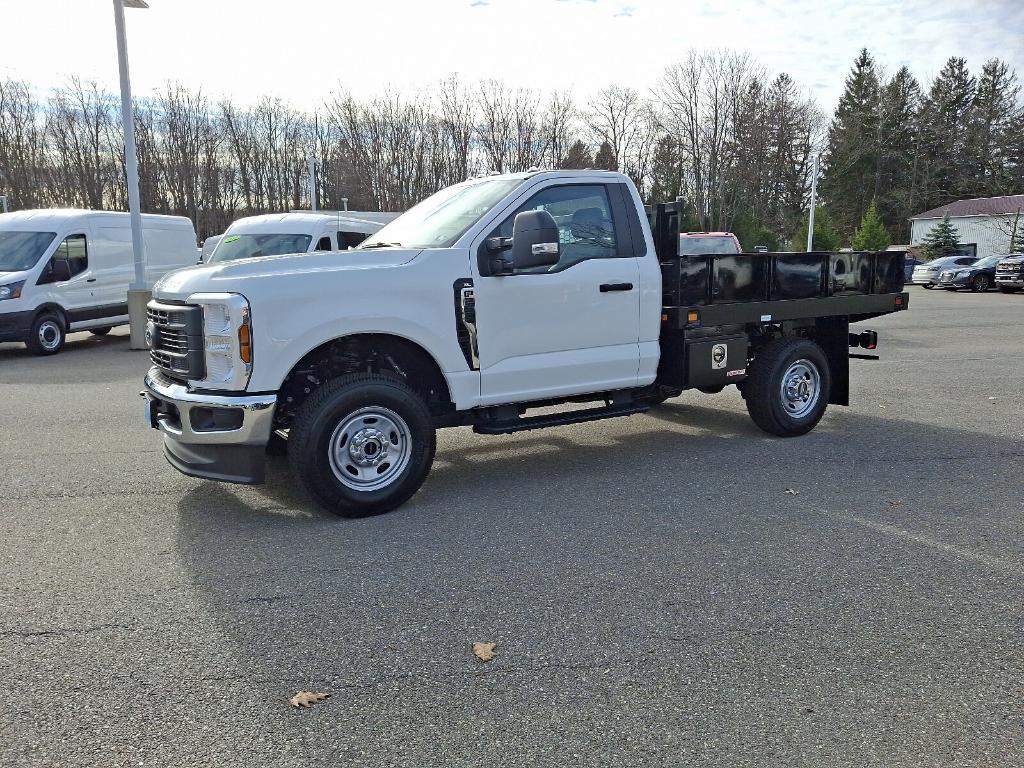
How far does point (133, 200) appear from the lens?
15336mm

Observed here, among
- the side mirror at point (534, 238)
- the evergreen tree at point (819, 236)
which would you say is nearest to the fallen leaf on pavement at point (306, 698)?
the side mirror at point (534, 238)

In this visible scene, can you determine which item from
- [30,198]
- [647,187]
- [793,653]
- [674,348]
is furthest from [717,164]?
[793,653]

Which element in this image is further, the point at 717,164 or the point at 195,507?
the point at 717,164

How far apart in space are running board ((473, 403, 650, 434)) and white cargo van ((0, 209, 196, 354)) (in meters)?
11.6

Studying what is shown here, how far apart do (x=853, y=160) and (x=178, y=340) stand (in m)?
70.4

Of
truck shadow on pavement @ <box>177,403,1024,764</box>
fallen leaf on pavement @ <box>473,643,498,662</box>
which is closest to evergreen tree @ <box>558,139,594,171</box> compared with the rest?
truck shadow on pavement @ <box>177,403,1024,764</box>

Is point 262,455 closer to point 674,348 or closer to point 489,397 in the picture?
point 489,397

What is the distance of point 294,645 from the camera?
12.1ft

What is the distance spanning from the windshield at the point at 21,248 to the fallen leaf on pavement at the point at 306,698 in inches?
553

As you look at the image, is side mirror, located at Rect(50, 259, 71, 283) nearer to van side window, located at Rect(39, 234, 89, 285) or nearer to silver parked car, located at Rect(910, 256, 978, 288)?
van side window, located at Rect(39, 234, 89, 285)

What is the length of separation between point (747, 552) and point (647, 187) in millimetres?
48631

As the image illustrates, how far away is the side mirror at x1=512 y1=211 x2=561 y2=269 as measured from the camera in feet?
18.1

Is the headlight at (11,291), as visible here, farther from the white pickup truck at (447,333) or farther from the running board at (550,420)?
the running board at (550,420)

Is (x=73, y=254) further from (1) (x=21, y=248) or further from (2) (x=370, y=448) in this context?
(2) (x=370, y=448)
